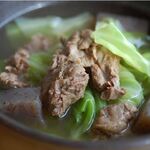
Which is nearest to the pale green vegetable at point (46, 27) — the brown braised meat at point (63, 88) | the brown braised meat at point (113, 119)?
the brown braised meat at point (63, 88)

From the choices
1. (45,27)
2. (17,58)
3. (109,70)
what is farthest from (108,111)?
(45,27)

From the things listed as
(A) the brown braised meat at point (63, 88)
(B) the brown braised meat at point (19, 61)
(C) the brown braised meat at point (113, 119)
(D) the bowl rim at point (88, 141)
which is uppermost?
(B) the brown braised meat at point (19, 61)

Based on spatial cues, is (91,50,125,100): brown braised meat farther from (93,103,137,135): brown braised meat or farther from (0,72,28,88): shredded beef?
(0,72,28,88): shredded beef

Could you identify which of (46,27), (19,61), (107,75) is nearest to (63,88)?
(107,75)

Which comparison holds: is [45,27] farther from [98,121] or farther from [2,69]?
[98,121]

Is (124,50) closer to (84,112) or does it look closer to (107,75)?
(107,75)

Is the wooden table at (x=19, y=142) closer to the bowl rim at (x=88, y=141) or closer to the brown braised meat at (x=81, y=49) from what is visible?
the bowl rim at (x=88, y=141)
